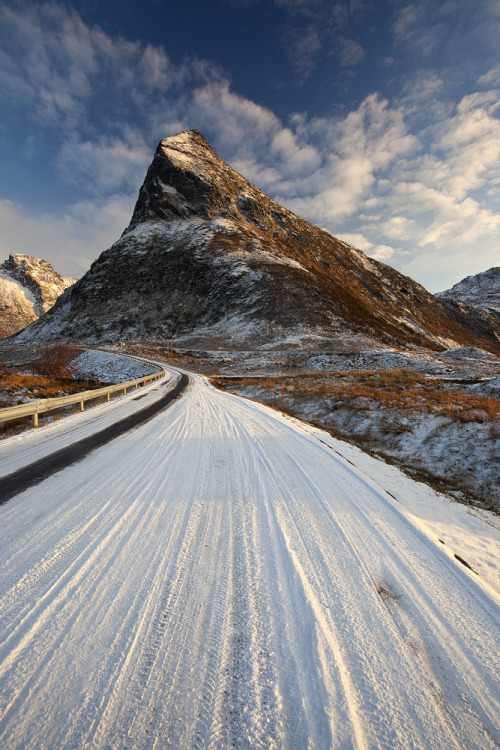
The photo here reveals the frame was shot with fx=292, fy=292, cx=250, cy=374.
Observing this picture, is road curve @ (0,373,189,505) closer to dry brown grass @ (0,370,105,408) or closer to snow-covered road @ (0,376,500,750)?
snow-covered road @ (0,376,500,750)

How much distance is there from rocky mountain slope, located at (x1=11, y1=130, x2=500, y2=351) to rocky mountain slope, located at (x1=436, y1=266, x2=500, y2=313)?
5458 centimetres

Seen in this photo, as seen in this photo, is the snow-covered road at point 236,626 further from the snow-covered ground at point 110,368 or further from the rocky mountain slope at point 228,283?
the rocky mountain slope at point 228,283

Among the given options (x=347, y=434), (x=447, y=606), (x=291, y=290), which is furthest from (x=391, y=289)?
(x=447, y=606)

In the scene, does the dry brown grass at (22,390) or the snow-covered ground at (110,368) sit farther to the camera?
the snow-covered ground at (110,368)

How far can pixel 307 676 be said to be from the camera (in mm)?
1635

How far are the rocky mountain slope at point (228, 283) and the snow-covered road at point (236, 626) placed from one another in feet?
142

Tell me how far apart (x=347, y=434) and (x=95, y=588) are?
7.75m

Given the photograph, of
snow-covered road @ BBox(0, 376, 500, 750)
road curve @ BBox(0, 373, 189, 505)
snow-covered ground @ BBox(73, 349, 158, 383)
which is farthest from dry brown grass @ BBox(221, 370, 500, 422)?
snow-covered ground @ BBox(73, 349, 158, 383)

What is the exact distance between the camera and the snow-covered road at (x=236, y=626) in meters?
1.43

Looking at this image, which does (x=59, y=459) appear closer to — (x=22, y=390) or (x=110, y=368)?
(x=22, y=390)

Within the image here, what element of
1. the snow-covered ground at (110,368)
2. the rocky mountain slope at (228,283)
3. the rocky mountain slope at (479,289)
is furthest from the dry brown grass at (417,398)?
the rocky mountain slope at (479,289)

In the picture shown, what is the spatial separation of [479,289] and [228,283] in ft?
618

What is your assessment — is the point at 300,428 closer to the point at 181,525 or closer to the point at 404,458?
the point at 404,458

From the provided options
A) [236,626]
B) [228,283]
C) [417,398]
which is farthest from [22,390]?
[228,283]
